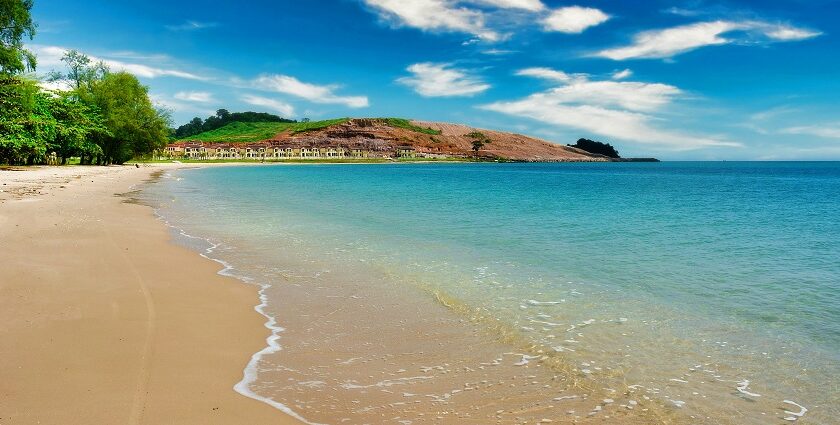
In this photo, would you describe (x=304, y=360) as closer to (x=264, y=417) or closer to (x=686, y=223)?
(x=264, y=417)

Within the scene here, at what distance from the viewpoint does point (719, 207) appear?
103 ft

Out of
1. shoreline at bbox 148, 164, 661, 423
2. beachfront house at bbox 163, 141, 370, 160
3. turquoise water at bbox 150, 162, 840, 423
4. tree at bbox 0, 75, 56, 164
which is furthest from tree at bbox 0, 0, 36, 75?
beachfront house at bbox 163, 141, 370, 160

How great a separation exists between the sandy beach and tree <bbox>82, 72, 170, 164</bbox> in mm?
65646

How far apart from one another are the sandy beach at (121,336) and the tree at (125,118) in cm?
Result: 6565

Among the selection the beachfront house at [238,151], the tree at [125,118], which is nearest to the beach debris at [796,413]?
the tree at [125,118]

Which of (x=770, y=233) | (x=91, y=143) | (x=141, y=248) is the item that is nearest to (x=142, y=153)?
(x=91, y=143)

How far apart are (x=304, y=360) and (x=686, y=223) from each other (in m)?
21.0

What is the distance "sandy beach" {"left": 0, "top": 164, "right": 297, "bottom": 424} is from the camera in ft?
14.3

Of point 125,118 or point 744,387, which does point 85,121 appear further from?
point 744,387

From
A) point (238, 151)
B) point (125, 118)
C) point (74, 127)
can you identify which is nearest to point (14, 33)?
point (74, 127)

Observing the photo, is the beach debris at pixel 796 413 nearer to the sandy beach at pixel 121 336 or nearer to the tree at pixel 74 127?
the sandy beach at pixel 121 336

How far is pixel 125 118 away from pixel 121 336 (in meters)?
74.9

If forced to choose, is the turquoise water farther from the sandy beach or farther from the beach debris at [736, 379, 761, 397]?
the sandy beach

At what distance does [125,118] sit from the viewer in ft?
228
